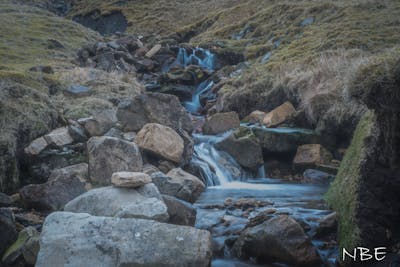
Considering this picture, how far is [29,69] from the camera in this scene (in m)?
19.7

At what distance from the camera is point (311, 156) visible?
1298 cm

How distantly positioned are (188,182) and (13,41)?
24814mm

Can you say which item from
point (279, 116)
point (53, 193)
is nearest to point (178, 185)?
point (53, 193)

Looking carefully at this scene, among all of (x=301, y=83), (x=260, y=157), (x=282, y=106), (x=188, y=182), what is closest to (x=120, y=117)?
(x=188, y=182)

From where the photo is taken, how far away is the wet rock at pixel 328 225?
719cm

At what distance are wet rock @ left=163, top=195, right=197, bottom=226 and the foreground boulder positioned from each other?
61.0 inches

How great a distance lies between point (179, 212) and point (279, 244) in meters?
2.04

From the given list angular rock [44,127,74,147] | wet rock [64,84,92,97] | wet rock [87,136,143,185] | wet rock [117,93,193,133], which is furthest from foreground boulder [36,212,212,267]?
wet rock [64,84,92,97]

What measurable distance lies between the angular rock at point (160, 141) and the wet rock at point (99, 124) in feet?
3.82

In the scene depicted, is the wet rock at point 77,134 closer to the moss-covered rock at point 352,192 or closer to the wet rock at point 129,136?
the wet rock at point 129,136

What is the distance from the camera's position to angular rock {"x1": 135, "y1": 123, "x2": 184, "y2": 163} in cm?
1119

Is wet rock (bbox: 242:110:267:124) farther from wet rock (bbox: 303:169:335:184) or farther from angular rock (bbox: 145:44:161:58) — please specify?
angular rock (bbox: 145:44:161:58)

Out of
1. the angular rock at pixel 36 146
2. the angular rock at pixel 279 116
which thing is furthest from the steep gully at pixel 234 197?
the angular rock at pixel 36 146

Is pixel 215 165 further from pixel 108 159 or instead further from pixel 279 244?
pixel 279 244
